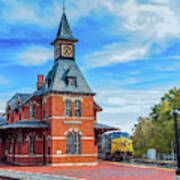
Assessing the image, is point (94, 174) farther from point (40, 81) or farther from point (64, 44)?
point (40, 81)

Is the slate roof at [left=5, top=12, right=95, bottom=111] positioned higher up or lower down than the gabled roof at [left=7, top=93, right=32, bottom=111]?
higher up

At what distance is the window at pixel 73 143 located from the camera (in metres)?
29.2

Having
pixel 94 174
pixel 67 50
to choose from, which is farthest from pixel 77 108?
pixel 94 174

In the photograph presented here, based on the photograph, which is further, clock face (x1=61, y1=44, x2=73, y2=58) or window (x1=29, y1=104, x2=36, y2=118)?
clock face (x1=61, y1=44, x2=73, y2=58)

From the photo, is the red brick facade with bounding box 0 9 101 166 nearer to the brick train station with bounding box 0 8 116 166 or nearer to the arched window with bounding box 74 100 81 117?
the brick train station with bounding box 0 8 116 166

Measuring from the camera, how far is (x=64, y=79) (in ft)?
101

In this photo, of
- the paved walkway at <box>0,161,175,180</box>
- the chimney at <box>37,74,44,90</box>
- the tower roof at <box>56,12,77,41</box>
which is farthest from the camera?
the chimney at <box>37,74,44,90</box>

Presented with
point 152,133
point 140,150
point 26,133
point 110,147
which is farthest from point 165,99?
point 26,133

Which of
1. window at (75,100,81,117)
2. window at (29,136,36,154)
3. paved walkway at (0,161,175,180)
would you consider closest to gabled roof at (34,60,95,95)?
window at (75,100,81,117)

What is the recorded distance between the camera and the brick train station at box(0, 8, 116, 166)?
94.5ft

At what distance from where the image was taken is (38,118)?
104ft

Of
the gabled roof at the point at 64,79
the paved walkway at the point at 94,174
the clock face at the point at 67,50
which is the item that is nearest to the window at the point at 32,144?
the gabled roof at the point at 64,79

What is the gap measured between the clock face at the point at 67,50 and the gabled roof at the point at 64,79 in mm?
756

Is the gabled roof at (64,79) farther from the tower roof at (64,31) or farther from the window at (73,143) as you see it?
the window at (73,143)
